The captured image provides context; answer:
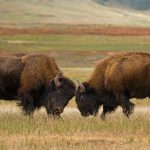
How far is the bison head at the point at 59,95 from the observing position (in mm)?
18172

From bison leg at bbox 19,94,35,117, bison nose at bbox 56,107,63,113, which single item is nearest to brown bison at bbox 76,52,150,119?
bison nose at bbox 56,107,63,113

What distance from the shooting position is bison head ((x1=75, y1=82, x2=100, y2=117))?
19.0 metres

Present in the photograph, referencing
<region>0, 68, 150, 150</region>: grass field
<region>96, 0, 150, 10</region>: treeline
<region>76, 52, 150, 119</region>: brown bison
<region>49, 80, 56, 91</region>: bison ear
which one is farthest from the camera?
<region>96, 0, 150, 10</region>: treeline

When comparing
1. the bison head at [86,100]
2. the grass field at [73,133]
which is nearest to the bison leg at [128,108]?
the grass field at [73,133]

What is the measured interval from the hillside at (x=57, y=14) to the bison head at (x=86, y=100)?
89.0m

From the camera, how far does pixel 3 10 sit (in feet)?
409

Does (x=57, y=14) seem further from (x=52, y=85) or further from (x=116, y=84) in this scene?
(x=116, y=84)

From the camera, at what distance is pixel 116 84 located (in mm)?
18375

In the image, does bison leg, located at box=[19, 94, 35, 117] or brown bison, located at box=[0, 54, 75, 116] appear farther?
bison leg, located at box=[19, 94, 35, 117]

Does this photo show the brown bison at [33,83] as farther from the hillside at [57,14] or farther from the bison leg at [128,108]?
the hillside at [57,14]

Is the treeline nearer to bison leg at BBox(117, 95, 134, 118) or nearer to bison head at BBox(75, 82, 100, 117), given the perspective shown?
bison head at BBox(75, 82, 100, 117)

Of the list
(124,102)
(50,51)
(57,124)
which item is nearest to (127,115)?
(124,102)

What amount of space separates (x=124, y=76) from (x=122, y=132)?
3.81 meters

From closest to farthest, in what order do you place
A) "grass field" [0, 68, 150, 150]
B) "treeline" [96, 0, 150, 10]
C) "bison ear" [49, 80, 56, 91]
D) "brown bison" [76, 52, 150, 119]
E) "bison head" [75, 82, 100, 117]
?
"grass field" [0, 68, 150, 150] < "brown bison" [76, 52, 150, 119] < "bison ear" [49, 80, 56, 91] < "bison head" [75, 82, 100, 117] < "treeline" [96, 0, 150, 10]
